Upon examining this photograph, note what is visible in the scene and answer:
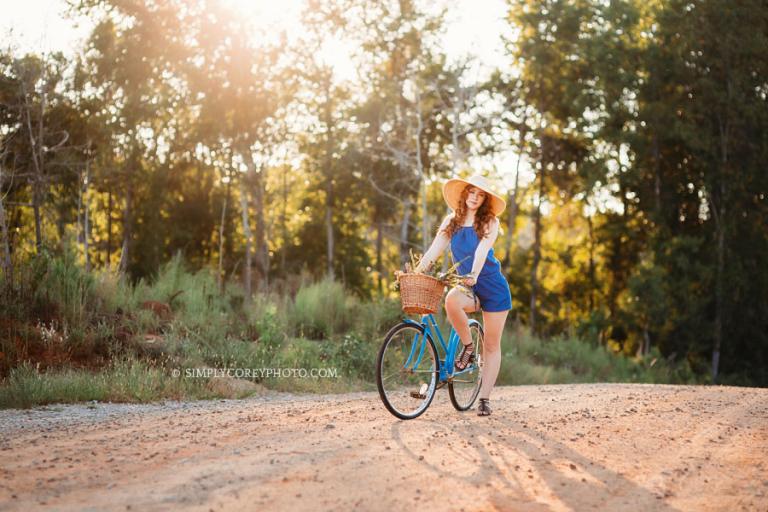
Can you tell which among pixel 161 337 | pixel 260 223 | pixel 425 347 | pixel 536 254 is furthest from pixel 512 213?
pixel 425 347

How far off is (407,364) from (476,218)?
150 centimetres

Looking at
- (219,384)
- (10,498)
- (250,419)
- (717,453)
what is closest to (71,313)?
(219,384)

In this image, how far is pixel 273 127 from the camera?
30719 millimetres

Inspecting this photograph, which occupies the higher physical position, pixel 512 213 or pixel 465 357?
pixel 512 213

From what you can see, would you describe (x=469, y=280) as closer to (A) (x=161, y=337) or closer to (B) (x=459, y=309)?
(B) (x=459, y=309)

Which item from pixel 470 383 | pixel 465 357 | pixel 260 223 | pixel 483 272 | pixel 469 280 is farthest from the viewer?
pixel 260 223

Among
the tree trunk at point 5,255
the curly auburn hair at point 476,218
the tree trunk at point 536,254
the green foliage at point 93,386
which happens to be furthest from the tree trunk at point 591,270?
the curly auburn hair at point 476,218

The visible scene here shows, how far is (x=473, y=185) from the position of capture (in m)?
8.02

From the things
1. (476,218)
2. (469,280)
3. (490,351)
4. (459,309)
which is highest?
(476,218)

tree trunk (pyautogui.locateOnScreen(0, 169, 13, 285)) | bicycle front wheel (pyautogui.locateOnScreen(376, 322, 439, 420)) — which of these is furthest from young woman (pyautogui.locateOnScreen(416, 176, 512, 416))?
tree trunk (pyautogui.locateOnScreen(0, 169, 13, 285))

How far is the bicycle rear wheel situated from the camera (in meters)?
8.49

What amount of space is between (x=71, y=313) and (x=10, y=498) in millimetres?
7927

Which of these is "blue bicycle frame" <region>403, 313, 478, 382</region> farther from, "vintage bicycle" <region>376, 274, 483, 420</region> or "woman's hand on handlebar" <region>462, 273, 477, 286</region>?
"woman's hand on handlebar" <region>462, 273, 477, 286</region>

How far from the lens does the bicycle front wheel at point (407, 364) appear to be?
7.80 meters
